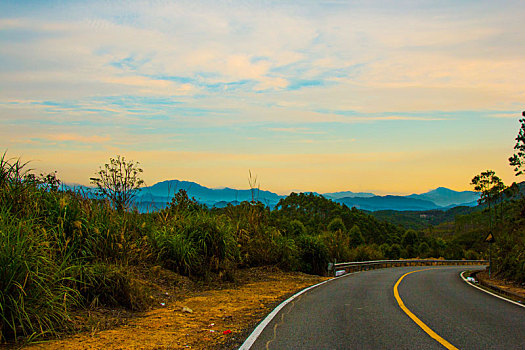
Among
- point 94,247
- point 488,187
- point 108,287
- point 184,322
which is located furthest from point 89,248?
point 488,187

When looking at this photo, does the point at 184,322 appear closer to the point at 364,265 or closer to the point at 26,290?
the point at 26,290

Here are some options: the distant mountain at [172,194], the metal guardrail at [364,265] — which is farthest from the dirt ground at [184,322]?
the metal guardrail at [364,265]

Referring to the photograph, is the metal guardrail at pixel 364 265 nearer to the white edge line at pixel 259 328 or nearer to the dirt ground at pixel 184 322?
the dirt ground at pixel 184 322

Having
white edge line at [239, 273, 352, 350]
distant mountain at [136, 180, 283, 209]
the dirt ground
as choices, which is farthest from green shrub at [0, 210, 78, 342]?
distant mountain at [136, 180, 283, 209]

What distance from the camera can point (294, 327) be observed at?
26.0ft

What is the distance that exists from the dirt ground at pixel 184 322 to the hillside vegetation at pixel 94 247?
49cm

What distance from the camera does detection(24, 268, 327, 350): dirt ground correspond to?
22.0 ft

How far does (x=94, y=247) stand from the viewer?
9.97 metres

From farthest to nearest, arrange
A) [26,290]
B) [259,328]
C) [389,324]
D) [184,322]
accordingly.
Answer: [184,322] → [389,324] → [259,328] → [26,290]

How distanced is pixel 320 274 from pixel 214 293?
39.6 ft

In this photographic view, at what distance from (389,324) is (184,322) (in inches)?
Answer: 160

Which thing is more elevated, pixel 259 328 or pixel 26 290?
pixel 26 290

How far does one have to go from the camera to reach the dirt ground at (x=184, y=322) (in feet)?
22.0

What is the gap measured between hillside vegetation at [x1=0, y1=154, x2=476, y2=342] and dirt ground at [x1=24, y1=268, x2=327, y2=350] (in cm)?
Answer: 49
